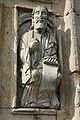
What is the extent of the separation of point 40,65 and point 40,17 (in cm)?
72

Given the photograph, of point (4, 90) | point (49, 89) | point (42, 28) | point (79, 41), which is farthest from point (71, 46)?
point (4, 90)

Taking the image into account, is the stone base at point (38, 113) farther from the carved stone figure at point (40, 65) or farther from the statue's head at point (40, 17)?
the statue's head at point (40, 17)

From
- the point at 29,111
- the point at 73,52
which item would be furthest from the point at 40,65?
the point at 29,111

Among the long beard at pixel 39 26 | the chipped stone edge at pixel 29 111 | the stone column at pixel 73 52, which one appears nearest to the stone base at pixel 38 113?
the chipped stone edge at pixel 29 111

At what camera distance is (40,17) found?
423 cm

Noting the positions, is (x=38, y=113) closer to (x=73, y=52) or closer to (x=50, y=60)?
(x=50, y=60)

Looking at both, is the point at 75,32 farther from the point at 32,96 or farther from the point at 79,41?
the point at 32,96

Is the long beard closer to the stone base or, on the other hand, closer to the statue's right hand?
the statue's right hand

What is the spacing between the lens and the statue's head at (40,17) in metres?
4.23

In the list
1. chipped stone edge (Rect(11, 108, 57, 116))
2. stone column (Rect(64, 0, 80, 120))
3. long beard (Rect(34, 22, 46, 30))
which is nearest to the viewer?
chipped stone edge (Rect(11, 108, 57, 116))

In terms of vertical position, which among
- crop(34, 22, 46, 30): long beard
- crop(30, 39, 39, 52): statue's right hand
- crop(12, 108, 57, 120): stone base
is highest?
crop(34, 22, 46, 30): long beard

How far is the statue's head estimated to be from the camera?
4230 mm

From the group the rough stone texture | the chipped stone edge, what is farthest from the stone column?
the chipped stone edge

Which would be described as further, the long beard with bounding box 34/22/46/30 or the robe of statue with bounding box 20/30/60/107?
the long beard with bounding box 34/22/46/30
